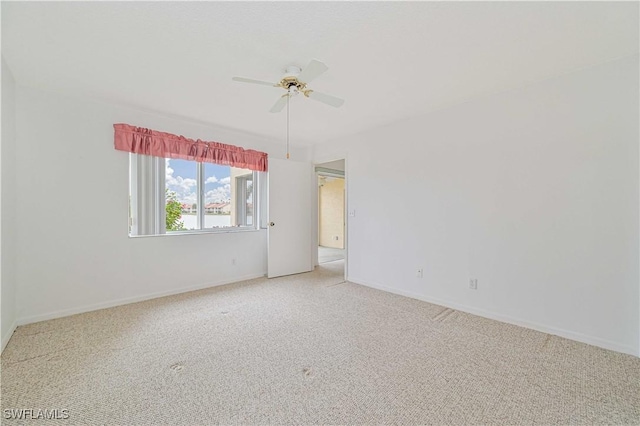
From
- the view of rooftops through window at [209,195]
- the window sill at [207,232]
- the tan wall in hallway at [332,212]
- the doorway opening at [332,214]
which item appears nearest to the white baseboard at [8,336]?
the window sill at [207,232]

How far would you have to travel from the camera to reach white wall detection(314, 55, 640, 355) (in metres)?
2.21

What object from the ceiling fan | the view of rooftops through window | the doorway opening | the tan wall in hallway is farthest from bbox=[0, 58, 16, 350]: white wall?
the tan wall in hallway

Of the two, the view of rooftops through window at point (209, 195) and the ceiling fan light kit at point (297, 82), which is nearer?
the ceiling fan light kit at point (297, 82)

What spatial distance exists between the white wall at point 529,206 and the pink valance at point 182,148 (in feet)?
6.94

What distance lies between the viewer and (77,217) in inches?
116

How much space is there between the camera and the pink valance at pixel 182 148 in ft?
10.5

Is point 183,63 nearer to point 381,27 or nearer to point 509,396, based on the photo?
point 381,27

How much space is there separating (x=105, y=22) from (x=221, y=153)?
7.45 ft

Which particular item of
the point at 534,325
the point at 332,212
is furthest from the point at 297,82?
the point at 332,212

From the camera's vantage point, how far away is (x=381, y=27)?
1.82 meters

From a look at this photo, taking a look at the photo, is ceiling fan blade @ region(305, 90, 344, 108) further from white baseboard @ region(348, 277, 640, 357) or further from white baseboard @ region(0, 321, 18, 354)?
white baseboard @ region(0, 321, 18, 354)

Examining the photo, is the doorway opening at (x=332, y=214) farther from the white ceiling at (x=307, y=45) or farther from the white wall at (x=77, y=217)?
the white ceiling at (x=307, y=45)

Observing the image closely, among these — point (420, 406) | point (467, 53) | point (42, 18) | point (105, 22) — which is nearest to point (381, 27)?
point (467, 53)

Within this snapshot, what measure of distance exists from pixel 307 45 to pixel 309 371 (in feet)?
7.79
